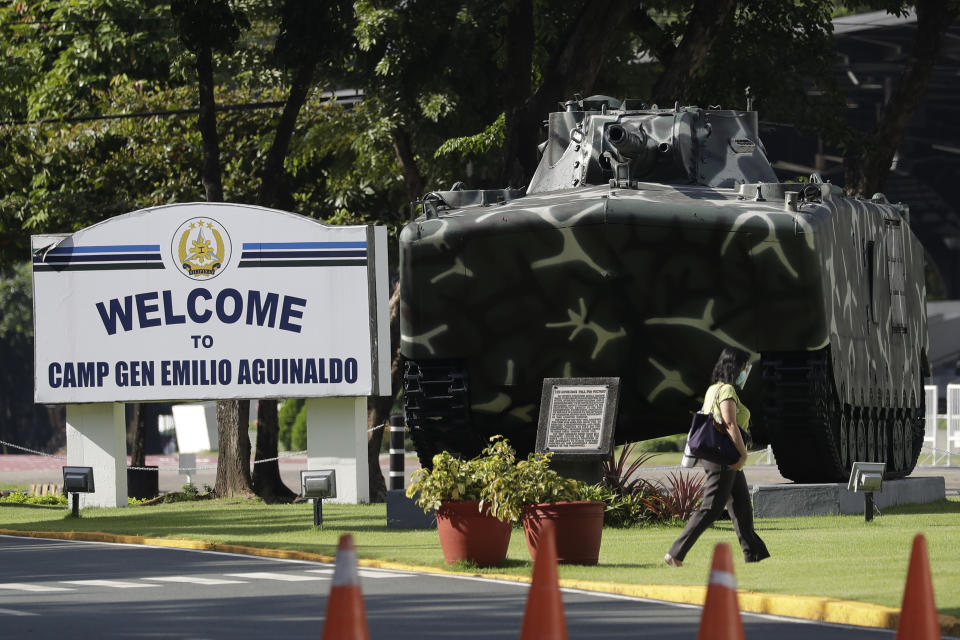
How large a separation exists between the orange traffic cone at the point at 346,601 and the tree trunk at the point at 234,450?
74.5 ft

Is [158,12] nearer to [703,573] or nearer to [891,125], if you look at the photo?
[891,125]

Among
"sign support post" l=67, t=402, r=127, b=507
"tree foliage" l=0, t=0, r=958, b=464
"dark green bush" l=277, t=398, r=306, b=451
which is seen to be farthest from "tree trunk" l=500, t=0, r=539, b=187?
"dark green bush" l=277, t=398, r=306, b=451

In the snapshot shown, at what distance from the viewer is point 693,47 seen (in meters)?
30.8

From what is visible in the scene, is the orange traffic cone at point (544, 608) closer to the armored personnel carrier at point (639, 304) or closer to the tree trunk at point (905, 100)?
the armored personnel carrier at point (639, 304)

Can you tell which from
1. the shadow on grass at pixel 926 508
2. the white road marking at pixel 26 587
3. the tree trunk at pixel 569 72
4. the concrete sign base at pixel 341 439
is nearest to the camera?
the white road marking at pixel 26 587

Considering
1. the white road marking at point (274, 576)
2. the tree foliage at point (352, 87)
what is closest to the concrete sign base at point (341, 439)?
the tree foliage at point (352, 87)

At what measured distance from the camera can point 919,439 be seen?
29.0m

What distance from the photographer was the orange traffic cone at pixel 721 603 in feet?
29.6

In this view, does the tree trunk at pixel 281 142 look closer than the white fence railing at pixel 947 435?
Yes

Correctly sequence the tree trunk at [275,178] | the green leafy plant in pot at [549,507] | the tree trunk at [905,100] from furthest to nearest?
the tree trunk at [905,100] < the tree trunk at [275,178] < the green leafy plant in pot at [549,507]

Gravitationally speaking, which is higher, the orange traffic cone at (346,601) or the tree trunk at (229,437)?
the tree trunk at (229,437)

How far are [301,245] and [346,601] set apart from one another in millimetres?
18101

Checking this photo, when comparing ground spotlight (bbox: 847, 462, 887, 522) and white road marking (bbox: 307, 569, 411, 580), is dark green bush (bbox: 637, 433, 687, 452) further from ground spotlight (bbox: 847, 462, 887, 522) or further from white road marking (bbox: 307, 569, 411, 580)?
white road marking (bbox: 307, 569, 411, 580)

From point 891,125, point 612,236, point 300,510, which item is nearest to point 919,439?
point 891,125
